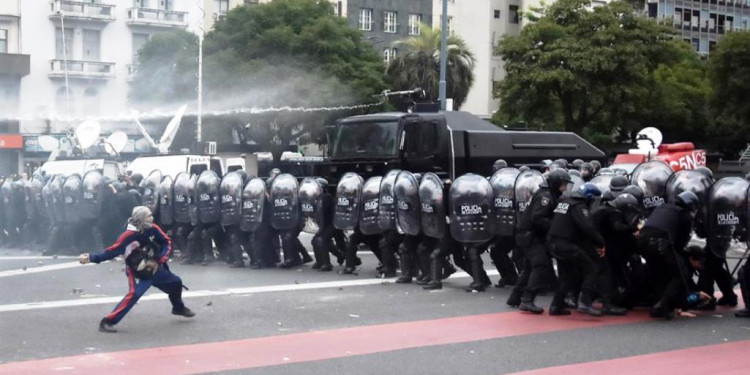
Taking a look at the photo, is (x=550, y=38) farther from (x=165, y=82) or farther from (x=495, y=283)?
(x=495, y=283)

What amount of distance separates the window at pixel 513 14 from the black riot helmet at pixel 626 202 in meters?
57.7

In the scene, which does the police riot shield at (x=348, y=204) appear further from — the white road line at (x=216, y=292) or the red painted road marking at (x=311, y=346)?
the red painted road marking at (x=311, y=346)

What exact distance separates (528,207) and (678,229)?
174 centimetres

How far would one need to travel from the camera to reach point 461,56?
53562mm

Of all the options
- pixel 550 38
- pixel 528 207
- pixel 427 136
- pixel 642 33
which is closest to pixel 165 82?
pixel 550 38

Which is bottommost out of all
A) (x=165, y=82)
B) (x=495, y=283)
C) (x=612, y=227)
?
(x=495, y=283)

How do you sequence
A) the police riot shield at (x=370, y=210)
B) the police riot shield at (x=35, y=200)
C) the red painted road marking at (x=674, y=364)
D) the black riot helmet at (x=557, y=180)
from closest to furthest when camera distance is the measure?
the red painted road marking at (x=674, y=364)
the black riot helmet at (x=557, y=180)
the police riot shield at (x=370, y=210)
the police riot shield at (x=35, y=200)

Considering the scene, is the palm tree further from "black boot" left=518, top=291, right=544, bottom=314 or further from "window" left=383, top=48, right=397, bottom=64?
"black boot" left=518, top=291, right=544, bottom=314

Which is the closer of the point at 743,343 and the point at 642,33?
the point at 743,343

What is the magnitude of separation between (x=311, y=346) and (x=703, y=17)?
76.6m

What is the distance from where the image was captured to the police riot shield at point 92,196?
68.2 feet

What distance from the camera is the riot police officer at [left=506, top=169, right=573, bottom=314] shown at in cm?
1301

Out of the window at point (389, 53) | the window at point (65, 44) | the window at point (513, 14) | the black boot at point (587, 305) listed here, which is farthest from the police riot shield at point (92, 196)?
the window at point (513, 14)

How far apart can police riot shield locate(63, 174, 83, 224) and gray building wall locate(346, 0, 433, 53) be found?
40.7m
